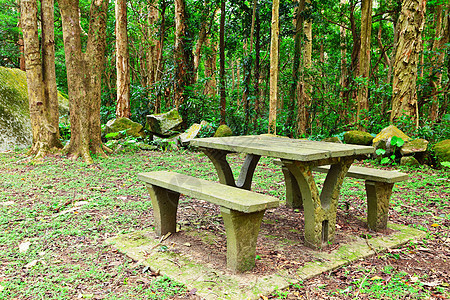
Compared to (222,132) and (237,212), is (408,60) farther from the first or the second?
(237,212)

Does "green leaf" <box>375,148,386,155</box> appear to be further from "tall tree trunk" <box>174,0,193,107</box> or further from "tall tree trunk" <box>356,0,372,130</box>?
"tall tree trunk" <box>174,0,193,107</box>

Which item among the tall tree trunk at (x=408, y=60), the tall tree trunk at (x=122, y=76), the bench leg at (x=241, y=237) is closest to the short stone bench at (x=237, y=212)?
the bench leg at (x=241, y=237)

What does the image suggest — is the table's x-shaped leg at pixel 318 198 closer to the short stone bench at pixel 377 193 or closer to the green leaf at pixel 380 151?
the short stone bench at pixel 377 193

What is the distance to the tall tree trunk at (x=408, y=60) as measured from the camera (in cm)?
705

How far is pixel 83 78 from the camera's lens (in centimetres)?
667

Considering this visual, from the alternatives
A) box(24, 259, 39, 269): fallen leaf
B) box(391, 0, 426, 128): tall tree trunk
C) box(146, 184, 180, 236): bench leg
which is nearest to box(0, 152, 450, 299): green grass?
box(24, 259, 39, 269): fallen leaf

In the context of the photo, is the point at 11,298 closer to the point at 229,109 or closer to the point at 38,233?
the point at 38,233

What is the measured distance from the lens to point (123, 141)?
8.64 m

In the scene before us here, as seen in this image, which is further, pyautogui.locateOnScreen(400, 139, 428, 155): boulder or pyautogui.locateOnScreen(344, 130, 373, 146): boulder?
pyautogui.locateOnScreen(344, 130, 373, 146): boulder

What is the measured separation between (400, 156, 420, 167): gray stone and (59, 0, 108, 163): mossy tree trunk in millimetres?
6293

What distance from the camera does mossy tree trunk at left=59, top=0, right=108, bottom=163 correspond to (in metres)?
6.52

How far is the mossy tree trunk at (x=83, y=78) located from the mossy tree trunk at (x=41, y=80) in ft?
1.88

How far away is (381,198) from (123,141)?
6.88 metres

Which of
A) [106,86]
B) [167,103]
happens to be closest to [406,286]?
[167,103]
